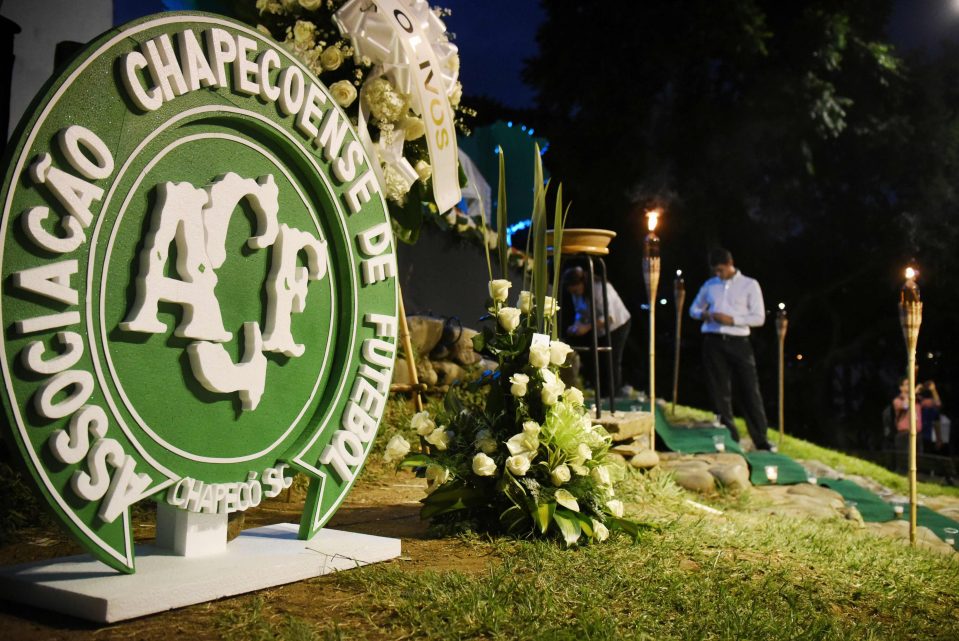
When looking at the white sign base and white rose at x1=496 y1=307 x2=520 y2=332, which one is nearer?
the white sign base

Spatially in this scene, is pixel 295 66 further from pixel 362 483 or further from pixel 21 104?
pixel 21 104

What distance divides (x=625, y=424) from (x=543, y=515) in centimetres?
249

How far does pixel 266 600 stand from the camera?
2.09 m

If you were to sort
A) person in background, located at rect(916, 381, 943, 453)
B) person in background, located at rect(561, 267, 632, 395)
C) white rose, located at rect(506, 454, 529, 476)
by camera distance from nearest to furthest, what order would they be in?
white rose, located at rect(506, 454, 529, 476), person in background, located at rect(561, 267, 632, 395), person in background, located at rect(916, 381, 943, 453)

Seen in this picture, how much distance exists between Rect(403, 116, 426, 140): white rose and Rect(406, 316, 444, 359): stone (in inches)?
97.0

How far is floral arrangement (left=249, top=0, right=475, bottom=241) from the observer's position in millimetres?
3225

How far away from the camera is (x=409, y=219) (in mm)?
3801

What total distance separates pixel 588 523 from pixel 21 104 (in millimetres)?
3977

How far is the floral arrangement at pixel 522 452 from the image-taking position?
289 cm

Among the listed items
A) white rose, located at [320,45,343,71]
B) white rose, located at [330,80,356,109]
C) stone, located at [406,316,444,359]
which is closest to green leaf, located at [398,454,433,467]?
white rose, located at [330,80,356,109]

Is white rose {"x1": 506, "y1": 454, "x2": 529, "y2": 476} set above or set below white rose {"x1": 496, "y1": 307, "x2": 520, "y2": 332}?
below

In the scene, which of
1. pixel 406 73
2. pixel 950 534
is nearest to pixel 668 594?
pixel 406 73

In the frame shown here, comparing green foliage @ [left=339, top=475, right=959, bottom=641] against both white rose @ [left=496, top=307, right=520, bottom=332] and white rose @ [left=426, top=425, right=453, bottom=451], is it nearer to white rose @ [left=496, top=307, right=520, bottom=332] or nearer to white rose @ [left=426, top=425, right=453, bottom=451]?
white rose @ [left=426, top=425, right=453, bottom=451]

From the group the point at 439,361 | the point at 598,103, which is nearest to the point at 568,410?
the point at 439,361
